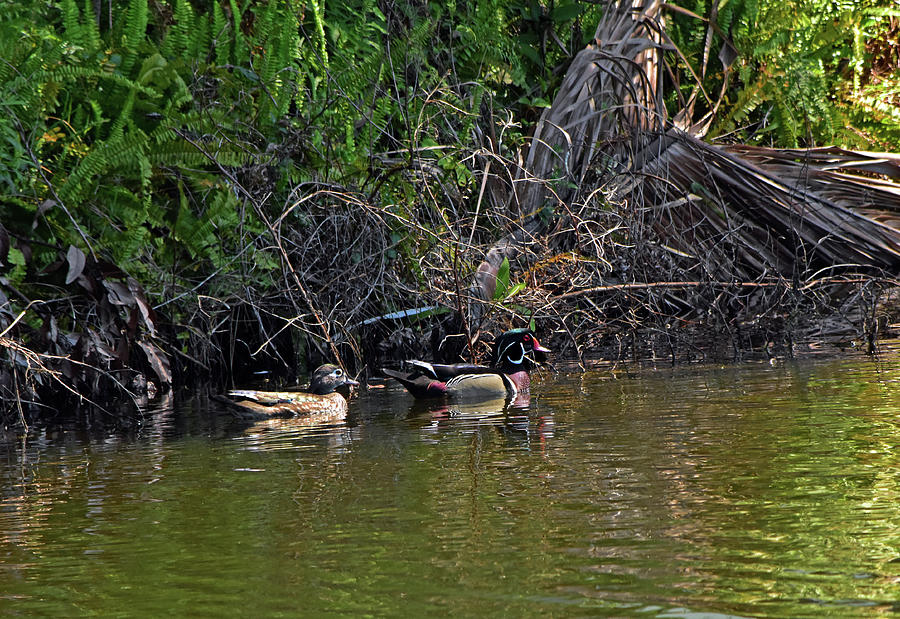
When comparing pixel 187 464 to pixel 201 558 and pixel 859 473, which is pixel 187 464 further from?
pixel 859 473

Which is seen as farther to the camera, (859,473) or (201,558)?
(859,473)

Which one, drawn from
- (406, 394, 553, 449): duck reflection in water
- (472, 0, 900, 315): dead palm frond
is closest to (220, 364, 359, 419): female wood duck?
(406, 394, 553, 449): duck reflection in water

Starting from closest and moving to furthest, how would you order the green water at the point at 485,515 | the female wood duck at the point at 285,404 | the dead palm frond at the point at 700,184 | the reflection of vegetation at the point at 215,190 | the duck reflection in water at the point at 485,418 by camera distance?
the green water at the point at 485,515
the duck reflection in water at the point at 485,418
the female wood duck at the point at 285,404
the reflection of vegetation at the point at 215,190
the dead palm frond at the point at 700,184

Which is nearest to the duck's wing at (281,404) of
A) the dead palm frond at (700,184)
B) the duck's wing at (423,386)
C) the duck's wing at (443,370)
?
the duck's wing at (423,386)

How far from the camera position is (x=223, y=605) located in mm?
3283

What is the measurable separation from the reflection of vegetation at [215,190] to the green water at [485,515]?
5.50 feet

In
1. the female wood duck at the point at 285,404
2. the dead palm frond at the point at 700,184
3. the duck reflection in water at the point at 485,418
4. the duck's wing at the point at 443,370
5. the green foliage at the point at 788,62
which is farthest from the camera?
the green foliage at the point at 788,62

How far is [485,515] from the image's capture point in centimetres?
428

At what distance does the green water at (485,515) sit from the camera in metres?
3.26

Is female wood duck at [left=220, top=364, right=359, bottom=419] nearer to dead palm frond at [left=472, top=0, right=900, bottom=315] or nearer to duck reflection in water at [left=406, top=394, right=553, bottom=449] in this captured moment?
duck reflection in water at [left=406, top=394, right=553, bottom=449]

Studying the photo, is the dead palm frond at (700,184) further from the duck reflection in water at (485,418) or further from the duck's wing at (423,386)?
the duck reflection in water at (485,418)

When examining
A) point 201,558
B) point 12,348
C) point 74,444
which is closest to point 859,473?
point 201,558

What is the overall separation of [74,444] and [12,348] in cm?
74

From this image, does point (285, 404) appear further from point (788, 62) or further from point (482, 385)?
point (788, 62)
